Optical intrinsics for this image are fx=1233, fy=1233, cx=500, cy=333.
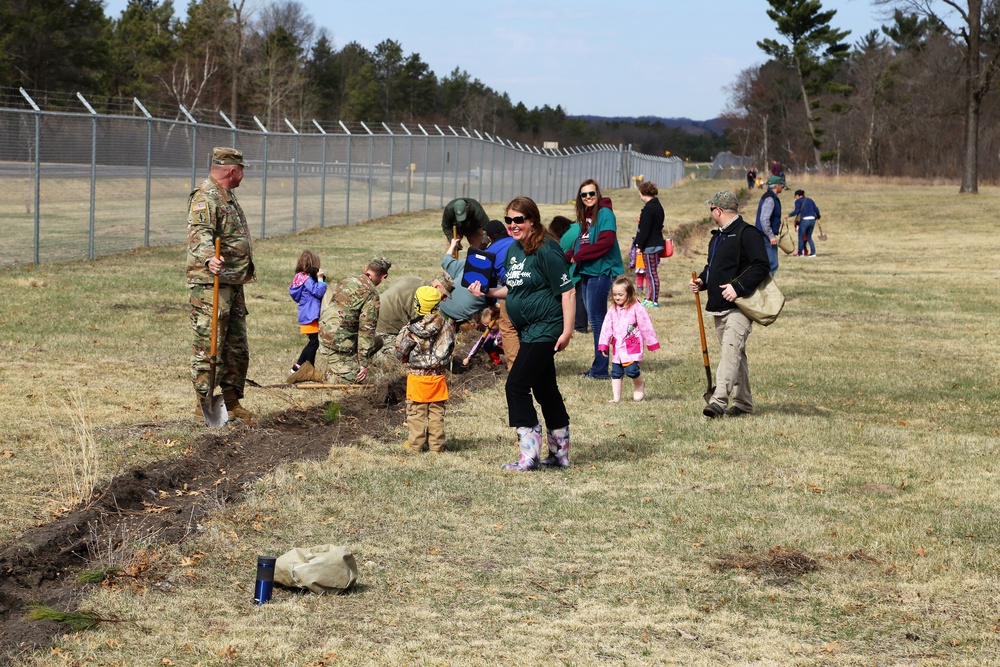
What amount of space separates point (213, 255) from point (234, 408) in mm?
1316

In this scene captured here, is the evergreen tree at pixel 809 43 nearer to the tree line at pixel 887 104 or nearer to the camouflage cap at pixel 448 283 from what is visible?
the tree line at pixel 887 104

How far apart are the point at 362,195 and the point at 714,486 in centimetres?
2761

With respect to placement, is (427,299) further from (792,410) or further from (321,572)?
(792,410)

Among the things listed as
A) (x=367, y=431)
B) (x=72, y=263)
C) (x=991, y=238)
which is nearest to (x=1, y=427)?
(x=367, y=431)

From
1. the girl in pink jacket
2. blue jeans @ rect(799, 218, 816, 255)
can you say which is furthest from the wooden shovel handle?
blue jeans @ rect(799, 218, 816, 255)

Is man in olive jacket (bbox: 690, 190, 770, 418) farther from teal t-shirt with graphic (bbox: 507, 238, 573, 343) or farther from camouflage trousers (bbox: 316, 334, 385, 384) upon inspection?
camouflage trousers (bbox: 316, 334, 385, 384)

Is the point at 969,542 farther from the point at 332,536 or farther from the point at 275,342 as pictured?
the point at 275,342

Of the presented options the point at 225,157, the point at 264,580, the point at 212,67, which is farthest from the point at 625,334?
the point at 212,67

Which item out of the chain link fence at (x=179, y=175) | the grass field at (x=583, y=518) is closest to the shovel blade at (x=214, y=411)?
the grass field at (x=583, y=518)

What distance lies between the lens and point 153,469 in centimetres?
795

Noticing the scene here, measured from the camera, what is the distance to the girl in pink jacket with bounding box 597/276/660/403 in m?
11.3

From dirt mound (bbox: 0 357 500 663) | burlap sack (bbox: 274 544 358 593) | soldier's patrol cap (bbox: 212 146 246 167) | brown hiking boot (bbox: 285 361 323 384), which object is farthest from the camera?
brown hiking boot (bbox: 285 361 323 384)

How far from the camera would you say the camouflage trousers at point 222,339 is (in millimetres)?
9188

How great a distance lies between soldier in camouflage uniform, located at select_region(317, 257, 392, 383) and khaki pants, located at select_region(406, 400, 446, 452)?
2.70 meters
